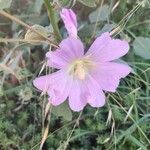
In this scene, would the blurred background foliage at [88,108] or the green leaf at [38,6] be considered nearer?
the blurred background foliage at [88,108]

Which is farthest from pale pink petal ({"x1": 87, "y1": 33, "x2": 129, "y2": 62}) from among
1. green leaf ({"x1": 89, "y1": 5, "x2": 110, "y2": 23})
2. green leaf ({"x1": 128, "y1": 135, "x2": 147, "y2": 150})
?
green leaf ({"x1": 89, "y1": 5, "x2": 110, "y2": 23})

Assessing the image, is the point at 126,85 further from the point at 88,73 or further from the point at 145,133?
the point at 88,73

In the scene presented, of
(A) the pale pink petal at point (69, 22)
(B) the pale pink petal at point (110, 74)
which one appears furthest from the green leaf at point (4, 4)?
(B) the pale pink petal at point (110, 74)

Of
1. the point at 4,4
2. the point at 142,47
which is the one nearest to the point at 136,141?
the point at 142,47

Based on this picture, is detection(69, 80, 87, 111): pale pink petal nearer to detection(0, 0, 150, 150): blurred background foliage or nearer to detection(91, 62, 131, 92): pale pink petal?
detection(91, 62, 131, 92): pale pink petal

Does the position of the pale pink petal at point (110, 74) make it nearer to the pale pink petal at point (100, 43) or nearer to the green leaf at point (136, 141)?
the pale pink petal at point (100, 43)

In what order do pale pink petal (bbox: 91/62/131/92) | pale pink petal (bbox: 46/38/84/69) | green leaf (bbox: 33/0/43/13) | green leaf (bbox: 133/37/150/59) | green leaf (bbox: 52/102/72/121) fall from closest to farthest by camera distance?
pale pink petal (bbox: 46/38/84/69) < pale pink petal (bbox: 91/62/131/92) < green leaf (bbox: 52/102/72/121) < green leaf (bbox: 133/37/150/59) < green leaf (bbox: 33/0/43/13)

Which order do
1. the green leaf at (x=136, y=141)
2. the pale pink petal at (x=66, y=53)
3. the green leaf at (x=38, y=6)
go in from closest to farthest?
1. the pale pink petal at (x=66, y=53)
2. the green leaf at (x=136, y=141)
3. the green leaf at (x=38, y=6)

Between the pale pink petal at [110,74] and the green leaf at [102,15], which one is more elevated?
the pale pink petal at [110,74]
